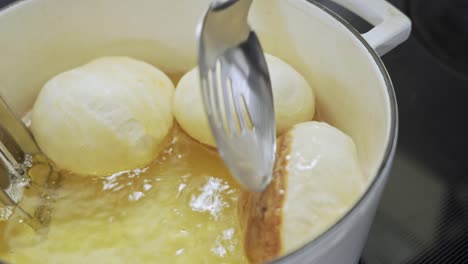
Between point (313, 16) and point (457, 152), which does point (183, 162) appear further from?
point (457, 152)

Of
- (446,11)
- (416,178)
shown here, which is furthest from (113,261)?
(446,11)

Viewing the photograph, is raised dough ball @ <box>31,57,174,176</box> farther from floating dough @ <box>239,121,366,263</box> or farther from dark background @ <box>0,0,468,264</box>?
dark background @ <box>0,0,468,264</box>

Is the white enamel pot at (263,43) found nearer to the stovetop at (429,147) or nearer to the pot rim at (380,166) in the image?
the pot rim at (380,166)

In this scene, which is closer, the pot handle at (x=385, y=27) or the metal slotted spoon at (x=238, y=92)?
the metal slotted spoon at (x=238, y=92)

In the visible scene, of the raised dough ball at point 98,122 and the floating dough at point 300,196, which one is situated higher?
the raised dough ball at point 98,122

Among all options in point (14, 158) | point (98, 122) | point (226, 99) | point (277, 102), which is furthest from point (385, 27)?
point (14, 158)

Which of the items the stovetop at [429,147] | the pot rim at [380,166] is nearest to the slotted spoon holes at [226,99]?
the pot rim at [380,166]
